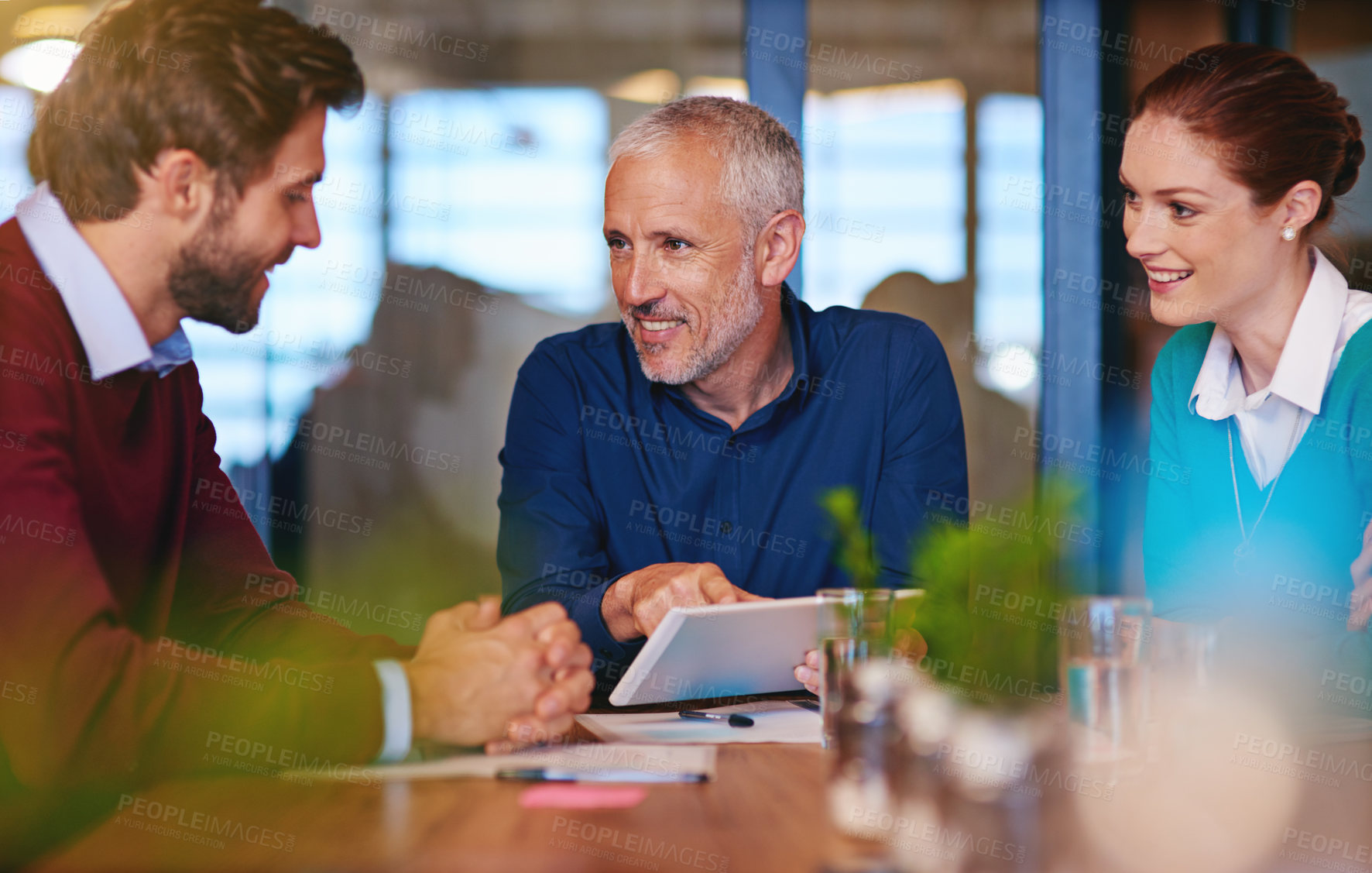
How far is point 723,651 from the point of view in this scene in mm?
1472

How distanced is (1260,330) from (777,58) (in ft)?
6.63

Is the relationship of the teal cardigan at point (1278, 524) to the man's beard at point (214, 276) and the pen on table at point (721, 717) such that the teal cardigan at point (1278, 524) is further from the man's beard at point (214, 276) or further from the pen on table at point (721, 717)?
the man's beard at point (214, 276)

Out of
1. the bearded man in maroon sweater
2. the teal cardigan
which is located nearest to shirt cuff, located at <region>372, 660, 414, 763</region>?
the bearded man in maroon sweater

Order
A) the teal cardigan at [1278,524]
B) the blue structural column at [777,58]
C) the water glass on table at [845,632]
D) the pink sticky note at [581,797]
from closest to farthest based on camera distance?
the pink sticky note at [581,797]
the water glass on table at [845,632]
the teal cardigan at [1278,524]
the blue structural column at [777,58]

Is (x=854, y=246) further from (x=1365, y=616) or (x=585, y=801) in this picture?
(x=585, y=801)

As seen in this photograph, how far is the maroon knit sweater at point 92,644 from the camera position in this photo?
106 centimetres

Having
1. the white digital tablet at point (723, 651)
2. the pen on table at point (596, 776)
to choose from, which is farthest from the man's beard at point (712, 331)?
the pen on table at point (596, 776)

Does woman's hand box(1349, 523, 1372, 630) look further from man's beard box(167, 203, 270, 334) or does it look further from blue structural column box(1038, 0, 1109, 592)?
man's beard box(167, 203, 270, 334)

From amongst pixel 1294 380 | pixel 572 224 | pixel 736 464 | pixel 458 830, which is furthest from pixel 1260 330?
pixel 572 224

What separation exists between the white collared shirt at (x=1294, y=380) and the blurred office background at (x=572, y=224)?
4.85ft

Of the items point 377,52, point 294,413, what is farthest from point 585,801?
point 377,52

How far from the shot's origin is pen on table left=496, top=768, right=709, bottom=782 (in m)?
1.10

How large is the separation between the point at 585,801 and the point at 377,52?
370 centimetres

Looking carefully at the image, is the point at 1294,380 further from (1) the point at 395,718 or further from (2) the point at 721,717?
(1) the point at 395,718
